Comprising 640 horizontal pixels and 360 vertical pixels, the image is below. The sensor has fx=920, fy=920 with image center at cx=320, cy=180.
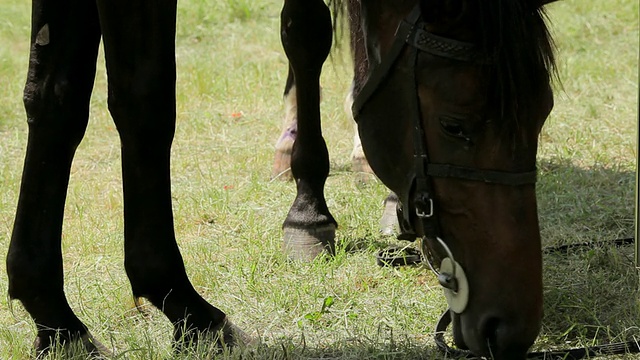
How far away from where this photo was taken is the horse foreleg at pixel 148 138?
2.33 m

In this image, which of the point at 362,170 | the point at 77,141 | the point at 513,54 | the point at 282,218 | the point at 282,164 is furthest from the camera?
the point at 282,164

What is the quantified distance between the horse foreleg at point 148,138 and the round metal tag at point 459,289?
0.67 meters

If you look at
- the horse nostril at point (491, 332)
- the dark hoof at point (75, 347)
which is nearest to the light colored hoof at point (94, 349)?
the dark hoof at point (75, 347)

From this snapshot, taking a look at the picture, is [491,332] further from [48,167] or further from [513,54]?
[48,167]

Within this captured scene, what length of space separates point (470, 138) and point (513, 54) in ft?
0.72

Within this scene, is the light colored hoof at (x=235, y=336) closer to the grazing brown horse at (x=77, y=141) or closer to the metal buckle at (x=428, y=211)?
the grazing brown horse at (x=77, y=141)

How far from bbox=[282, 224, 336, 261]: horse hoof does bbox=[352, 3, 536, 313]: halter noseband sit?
1275 millimetres

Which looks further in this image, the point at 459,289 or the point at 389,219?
the point at 389,219

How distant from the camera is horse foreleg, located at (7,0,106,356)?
2.55 meters

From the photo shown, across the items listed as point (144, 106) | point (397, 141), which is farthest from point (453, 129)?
point (144, 106)

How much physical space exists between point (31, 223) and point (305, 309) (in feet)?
3.04

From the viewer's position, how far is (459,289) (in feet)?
7.11

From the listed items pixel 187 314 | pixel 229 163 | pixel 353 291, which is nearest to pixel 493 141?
pixel 187 314

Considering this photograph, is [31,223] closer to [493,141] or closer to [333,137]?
[493,141]
